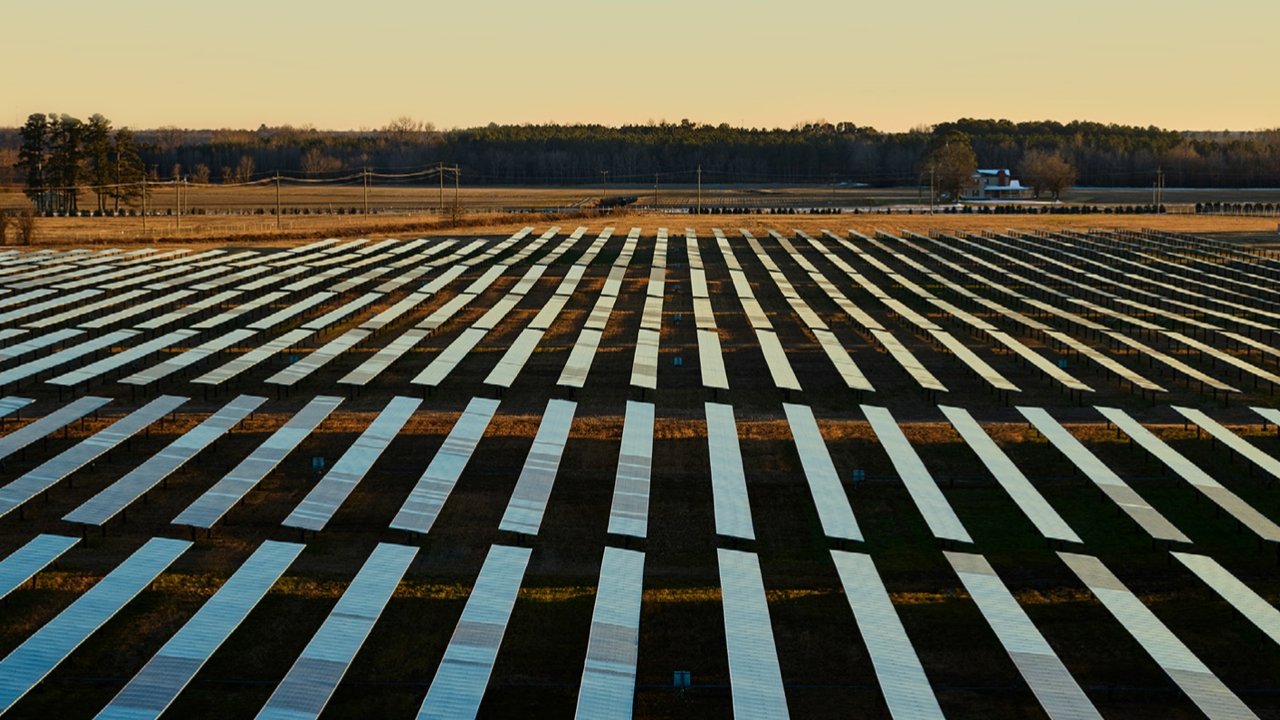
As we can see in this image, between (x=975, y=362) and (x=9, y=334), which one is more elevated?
(x=9, y=334)

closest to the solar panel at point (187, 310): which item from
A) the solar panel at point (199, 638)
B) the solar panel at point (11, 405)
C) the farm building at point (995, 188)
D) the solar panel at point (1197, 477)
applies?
the solar panel at point (11, 405)

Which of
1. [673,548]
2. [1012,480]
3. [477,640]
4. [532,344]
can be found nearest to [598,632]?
[477,640]

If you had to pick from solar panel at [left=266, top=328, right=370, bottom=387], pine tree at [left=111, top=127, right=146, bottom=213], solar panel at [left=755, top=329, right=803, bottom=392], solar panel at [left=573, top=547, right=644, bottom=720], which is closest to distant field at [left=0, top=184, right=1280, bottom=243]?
pine tree at [left=111, top=127, right=146, bottom=213]

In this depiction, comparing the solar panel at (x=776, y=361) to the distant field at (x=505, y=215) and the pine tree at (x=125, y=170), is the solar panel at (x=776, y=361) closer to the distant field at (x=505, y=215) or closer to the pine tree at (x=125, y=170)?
the distant field at (x=505, y=215)

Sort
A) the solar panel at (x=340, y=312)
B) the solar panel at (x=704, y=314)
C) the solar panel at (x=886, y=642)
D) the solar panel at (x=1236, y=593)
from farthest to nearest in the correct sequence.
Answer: the solar panel at (x=704, y=314)
the solar panel at (x=340, y=312)
the solar panel at (x=1236, y=593)
the solar panel at (x=886, y=642)

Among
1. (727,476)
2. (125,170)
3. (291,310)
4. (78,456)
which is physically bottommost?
(727,476)

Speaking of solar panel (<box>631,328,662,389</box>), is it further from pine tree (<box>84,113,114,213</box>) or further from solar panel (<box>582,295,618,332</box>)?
pine tree (<box>84,113,114,213</box>)

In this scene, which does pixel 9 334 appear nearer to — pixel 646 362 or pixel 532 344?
pixel 532 344

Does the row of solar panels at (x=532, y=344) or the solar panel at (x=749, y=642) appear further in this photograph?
the row of solar panels at (x=532, y=344)
